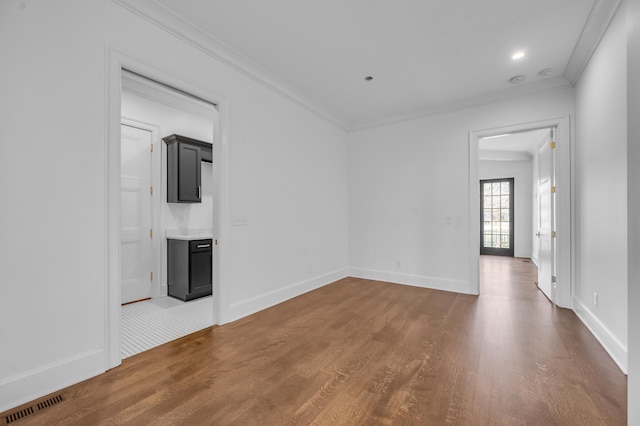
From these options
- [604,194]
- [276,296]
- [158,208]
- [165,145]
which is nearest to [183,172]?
[165,145]

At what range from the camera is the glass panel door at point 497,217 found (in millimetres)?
7977

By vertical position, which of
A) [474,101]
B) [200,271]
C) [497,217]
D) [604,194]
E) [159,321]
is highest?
[474,101]

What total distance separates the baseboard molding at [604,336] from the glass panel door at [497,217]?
17.3ft

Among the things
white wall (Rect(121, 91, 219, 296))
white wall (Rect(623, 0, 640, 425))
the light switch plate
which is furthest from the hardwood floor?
white wall (Rect(121, 91, 219, 296))

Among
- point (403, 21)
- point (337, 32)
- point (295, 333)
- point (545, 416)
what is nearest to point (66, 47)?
point (337, 32)

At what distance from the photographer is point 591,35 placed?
2.61m

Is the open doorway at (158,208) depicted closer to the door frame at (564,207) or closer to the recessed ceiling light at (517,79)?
the recessed ceiling light at (517,79)

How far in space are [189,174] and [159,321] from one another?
208cm

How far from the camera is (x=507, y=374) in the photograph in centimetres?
204

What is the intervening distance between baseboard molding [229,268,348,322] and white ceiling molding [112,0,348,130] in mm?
2625

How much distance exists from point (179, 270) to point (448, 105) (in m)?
4.66

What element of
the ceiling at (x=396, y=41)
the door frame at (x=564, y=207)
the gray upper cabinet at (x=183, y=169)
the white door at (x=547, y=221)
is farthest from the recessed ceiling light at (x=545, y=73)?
the gray upper cabinet at (x=183, y=169)

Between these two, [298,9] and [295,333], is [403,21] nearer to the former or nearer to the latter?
[298,9]

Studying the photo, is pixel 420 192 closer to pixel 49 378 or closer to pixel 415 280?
pixel 415 280
